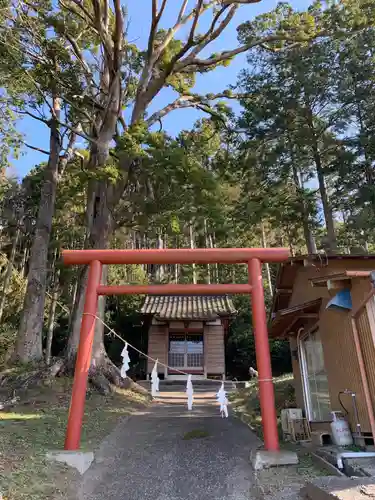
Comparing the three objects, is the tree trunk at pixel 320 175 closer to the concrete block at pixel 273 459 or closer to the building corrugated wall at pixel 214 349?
the concrete block at pixel 273 459

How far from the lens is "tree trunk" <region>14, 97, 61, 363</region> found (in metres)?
9.85

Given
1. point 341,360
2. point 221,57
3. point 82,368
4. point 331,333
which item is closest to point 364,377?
point 341,360

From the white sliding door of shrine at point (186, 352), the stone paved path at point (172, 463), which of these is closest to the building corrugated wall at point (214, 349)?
the white sliding door of shrine at point (186, 352)

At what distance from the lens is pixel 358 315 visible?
5.19m

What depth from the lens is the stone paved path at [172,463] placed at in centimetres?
447

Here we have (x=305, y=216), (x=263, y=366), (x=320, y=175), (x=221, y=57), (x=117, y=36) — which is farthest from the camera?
(x=221, y=57)

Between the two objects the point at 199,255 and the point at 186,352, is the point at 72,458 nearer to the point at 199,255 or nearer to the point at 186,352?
the point at 199,255

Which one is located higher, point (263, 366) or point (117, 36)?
point (117, 36)

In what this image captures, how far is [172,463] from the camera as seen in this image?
5469 mm

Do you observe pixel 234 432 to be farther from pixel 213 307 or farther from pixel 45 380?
pixel 213 307

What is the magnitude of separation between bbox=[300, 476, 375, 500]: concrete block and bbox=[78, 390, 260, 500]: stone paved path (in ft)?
2.83

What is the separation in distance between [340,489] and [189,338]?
14.7 meters

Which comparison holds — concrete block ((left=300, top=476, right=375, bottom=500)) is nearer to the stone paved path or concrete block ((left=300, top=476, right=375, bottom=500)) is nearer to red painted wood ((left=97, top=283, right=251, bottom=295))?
the stone paved path

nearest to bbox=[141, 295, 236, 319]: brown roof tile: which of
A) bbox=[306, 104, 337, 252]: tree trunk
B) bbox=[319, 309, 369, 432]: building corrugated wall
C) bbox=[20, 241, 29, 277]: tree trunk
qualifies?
bbox=[20, 241, 29, 277]: tree trunk
